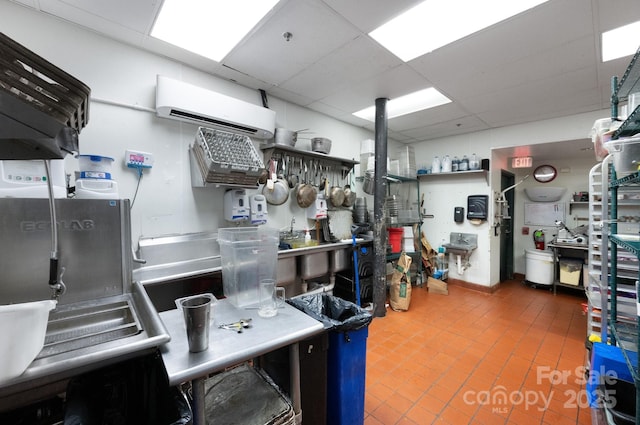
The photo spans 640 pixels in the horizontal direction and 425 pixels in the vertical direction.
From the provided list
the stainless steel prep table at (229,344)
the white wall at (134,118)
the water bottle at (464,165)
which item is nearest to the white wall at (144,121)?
the white wall at (134,118)

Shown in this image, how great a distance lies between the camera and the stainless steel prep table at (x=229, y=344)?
888mm

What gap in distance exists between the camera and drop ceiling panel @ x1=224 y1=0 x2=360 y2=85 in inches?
70.1

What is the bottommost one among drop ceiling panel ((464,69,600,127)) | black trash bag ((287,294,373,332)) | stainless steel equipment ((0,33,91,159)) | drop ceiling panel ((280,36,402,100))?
black trash bag ((287,294,373,332))

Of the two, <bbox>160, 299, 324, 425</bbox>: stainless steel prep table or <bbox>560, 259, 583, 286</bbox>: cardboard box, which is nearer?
<bbox>160, 299, 324, 425</bbox>: stainless steel prep table

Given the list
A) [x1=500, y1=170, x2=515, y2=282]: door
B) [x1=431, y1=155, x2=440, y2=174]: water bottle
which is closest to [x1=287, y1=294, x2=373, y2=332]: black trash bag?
[x1=431, y1=155, x2=440, y2=174]: water bottle

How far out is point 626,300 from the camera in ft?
6.54

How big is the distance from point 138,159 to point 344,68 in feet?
6.37

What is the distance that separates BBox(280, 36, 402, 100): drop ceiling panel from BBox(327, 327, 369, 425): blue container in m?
2.10

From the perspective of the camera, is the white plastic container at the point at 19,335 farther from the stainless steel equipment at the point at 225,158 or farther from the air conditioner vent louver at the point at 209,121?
the air conditioner vent louver at the point at 209,121

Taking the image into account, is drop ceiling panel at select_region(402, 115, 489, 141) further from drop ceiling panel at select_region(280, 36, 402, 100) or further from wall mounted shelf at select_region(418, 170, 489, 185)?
drop ceiling panel at select_region(280, 36, 402, 100)

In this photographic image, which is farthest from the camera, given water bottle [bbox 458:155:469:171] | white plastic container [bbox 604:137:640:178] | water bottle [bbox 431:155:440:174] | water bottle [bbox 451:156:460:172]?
water bottle [bbox 431:155:440:174]

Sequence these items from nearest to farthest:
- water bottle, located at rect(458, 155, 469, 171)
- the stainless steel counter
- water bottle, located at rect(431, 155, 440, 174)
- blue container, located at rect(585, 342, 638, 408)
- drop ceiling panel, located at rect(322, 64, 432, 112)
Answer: blue container, located at rect(585, 342, 638, 408), the stainless steel counter, drop ceiling panel, located at rect(322, 64, 432, 112), water bottle, located at rect(458, 155, 469, 171), water bottle, located at rect(431, 155, 440, 174)

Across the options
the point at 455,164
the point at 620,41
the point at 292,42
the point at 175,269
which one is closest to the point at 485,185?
the point at 455,164

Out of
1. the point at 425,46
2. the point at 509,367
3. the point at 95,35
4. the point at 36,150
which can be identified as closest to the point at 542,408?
the point at 509,367
